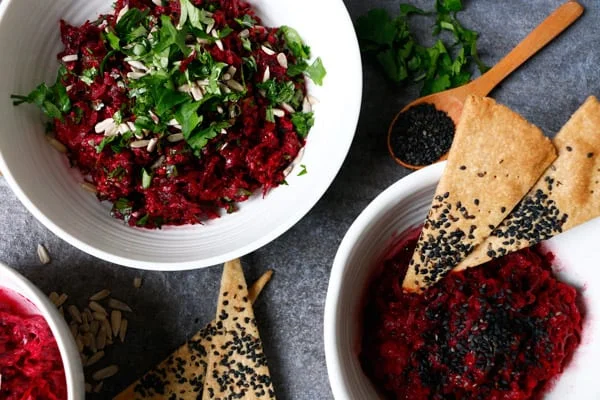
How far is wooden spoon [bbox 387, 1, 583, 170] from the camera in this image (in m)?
2.51

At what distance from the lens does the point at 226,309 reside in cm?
246

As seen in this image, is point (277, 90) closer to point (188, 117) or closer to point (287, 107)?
point (287, 107)

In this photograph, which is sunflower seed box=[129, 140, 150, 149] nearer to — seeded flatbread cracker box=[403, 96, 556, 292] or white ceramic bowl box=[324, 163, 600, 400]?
white ceramic bowl box=[324, 163, 600, 400]

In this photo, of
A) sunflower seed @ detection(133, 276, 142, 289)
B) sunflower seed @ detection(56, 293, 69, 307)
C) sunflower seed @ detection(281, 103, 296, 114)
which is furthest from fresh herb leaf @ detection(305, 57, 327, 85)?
sunflower seed @ detection(56, 293, 69, 307)

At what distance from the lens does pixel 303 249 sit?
8.41 feet

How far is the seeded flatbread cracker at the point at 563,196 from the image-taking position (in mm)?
1812

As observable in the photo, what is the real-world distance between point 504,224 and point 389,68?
2.72ft

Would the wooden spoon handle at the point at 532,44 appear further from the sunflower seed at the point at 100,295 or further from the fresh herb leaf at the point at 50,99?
the sunflower seed at the point at 100,295

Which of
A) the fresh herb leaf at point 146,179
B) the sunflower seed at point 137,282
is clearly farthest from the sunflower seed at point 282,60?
the sunflower seed at point 137,282

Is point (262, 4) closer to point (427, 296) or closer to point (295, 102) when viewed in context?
point (295, 102)

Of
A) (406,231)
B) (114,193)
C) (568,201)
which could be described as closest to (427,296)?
(406,231)

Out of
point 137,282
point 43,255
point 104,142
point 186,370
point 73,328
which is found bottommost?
point 186,370

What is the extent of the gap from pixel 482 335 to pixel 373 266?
15.4 inches

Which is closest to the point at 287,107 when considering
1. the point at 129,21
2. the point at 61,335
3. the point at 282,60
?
the point at 282,60
